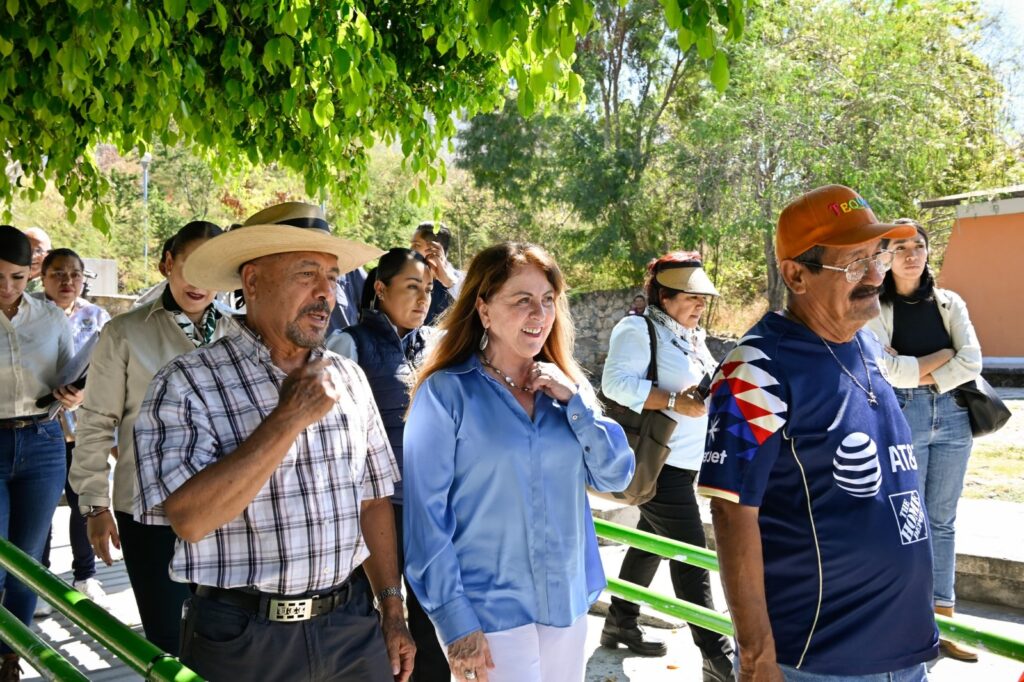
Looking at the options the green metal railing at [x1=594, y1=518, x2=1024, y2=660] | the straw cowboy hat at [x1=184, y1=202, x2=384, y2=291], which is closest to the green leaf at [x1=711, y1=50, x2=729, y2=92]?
the straw cowboy hat at [x1=184, y1=202, x2=384, y2=291]

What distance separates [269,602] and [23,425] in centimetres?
304

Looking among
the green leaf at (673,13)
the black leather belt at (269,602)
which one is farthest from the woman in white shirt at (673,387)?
the black leather belt at (269,602)

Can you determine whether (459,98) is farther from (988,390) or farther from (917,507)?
(917,507)

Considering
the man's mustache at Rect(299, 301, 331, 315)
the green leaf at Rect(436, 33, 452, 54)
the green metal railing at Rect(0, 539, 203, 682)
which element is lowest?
the green metal railing at Rect(0, 539, 203, 682)

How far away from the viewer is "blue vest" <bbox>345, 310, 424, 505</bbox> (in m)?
4.36

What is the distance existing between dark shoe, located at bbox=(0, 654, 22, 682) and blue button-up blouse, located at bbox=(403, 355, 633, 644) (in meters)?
2.91

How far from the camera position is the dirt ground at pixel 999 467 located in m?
9.35

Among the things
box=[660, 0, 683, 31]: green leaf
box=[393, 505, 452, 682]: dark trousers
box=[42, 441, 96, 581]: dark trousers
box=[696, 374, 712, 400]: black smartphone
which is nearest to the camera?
box=[660, 0, 683, 31]: green leaf

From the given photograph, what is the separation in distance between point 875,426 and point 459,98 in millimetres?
5215

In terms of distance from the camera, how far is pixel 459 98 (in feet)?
23.7

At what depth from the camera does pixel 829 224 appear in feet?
8.84

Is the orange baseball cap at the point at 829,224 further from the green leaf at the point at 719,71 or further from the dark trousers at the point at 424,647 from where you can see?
the dark trousers at the point at 424,647

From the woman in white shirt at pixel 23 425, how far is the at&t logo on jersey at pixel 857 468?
3837 mm

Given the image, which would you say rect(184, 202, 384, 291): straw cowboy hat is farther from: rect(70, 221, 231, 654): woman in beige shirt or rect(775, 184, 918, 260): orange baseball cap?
rect(775, 184, 918, 260): orange baseball cap
